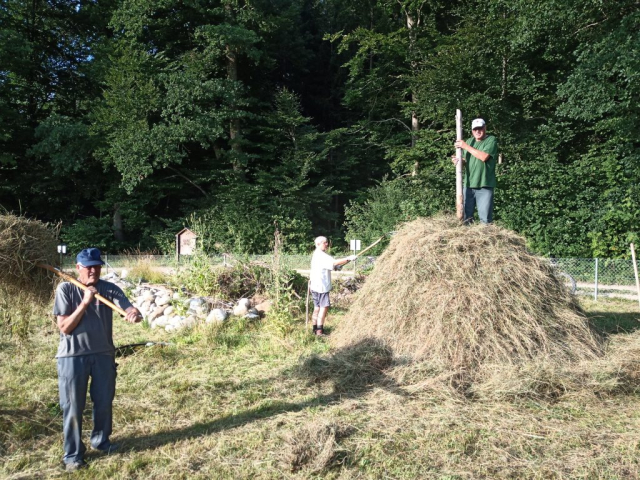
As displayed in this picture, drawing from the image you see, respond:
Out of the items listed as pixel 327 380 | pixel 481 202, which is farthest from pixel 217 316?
pixel 481 202

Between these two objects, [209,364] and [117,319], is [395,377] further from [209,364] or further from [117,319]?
[117,319]

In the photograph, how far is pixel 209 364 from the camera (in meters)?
5.90

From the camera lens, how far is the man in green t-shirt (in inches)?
242

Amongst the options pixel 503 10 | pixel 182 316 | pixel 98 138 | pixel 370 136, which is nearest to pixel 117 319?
pixel 182 316

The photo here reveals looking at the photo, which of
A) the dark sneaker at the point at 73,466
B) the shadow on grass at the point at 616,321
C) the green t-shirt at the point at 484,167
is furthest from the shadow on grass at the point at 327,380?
the shadow on grass at the point at 616,321

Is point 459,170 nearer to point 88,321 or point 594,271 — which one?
point 88,321

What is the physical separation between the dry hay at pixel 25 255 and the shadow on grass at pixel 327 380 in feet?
6.52

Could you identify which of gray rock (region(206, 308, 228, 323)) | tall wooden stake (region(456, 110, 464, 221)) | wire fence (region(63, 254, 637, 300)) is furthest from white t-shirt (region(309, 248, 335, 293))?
wire fence (region(63, 254, 637, 300))

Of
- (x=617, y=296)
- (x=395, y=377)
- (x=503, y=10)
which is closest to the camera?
(x=395, y=377)

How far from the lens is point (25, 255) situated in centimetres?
466

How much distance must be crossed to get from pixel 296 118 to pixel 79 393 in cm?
1982

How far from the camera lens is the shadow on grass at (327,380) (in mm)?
3998

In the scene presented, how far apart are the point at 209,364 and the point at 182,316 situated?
232 centimetres

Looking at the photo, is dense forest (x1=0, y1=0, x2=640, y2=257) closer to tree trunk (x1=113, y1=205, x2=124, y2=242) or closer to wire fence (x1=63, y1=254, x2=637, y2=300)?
tree trunk (x1=113, y1=205, x2=124, y2=242)
